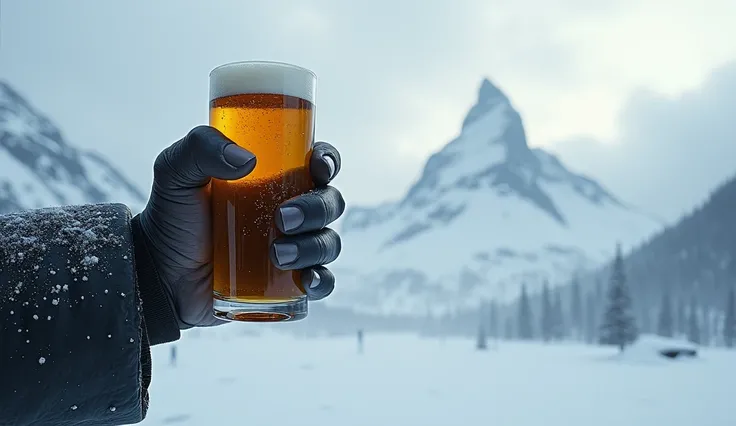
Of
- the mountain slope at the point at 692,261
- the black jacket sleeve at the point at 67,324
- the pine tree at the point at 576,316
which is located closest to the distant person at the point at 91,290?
the black jacket sleeve at the point at 67,324

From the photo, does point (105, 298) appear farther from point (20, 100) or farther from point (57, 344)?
point (20, 100)

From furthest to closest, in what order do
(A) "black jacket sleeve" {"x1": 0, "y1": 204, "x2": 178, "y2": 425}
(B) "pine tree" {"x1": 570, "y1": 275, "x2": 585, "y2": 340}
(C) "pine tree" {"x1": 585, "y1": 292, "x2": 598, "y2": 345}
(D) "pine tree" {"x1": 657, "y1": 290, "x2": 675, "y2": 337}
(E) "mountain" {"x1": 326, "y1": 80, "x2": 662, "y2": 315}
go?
(E) "mountain" {"x1": 326, "y1": 80, "x2": 662, "y2": 315}
(C) "pine tree" {"x1": 585, "y1": 292, "x2": 598, "y2": 345}
(B) "pine tree" {"x1": 570, "y1": 275, "x2": 585, "y2": 340}
(D) "pine tree" {"x1": 657, "y1": 290, "x2": 675, "y2": 337}
(A) "black jacket sleeve" {"x1": 0, "y1": 204, "x2": 178, "y2": 425}

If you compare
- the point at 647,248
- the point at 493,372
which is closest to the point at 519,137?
the point at 647,248

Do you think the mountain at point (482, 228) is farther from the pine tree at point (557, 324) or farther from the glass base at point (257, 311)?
the glass base at point (257, 311)

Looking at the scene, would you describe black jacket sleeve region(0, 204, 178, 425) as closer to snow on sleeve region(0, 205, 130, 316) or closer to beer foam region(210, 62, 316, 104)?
snow on sleeve region(0, 205, 130, 316)

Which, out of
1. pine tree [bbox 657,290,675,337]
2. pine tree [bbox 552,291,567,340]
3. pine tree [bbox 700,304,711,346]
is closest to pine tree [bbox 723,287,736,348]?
pine tree [bbox 657,290,675,337]

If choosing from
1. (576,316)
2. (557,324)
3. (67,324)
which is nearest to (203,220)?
(67,324)
